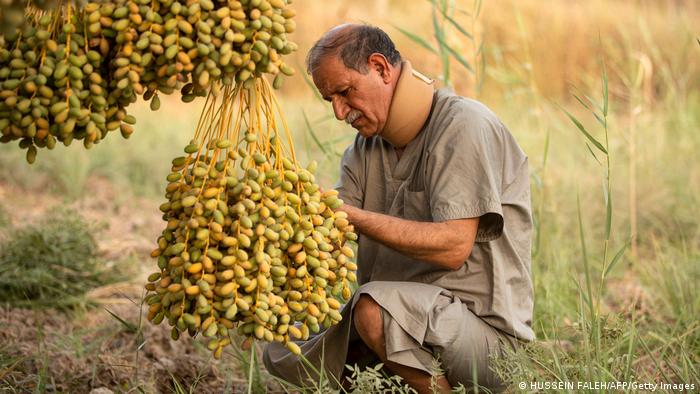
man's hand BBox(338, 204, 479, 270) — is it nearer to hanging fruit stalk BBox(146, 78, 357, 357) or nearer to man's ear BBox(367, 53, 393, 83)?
hanging fruit stalk BBox(146, 78, 357, 357)

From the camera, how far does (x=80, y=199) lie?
6.64m

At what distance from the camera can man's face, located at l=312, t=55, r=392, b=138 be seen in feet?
9.29

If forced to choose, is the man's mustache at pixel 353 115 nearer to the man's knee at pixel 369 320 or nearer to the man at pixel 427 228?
the man at pixel 427 228

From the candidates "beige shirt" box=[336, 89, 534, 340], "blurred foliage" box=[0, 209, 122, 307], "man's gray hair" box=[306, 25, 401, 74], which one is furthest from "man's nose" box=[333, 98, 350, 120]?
"blurred foliage" box=[0, 209, 122, 307]

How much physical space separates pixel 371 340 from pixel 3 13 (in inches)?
60.2

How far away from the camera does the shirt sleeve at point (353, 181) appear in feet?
10.6

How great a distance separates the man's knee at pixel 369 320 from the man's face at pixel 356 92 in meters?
0.58

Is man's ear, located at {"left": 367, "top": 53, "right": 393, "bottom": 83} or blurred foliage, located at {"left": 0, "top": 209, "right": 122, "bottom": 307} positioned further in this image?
blurred foliage, located at {"left": 0, "top": 209, "right": 122, "bottom": 307}

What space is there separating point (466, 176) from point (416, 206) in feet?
0.91

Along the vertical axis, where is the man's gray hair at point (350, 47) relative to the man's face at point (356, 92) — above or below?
above

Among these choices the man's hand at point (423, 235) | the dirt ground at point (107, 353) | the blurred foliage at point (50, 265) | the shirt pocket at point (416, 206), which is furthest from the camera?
the blurred foliage at point (50, 265)

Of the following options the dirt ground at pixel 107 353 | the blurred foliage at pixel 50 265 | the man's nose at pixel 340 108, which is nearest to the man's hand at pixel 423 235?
the man's nose at pixel 340 108

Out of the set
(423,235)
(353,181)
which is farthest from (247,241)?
(353,181)

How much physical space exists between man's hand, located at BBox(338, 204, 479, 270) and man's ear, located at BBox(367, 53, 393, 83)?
19.5 inches
